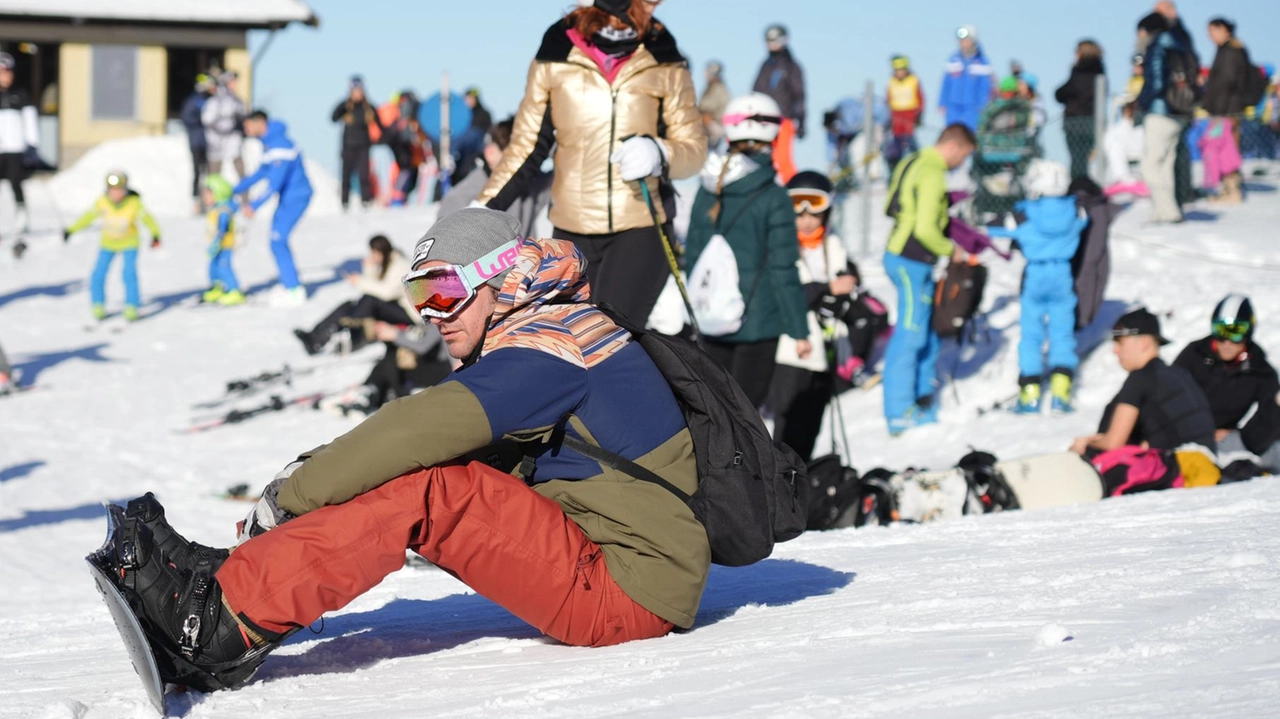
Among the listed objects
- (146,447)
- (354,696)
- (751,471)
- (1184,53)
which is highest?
(1184,53)

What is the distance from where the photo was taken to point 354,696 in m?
3.28

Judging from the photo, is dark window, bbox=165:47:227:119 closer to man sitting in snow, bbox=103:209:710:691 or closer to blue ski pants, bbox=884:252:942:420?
blue ski pants, bbox=884:252:942:420

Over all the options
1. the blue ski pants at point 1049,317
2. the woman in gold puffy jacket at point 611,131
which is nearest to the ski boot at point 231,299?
the blue ski pants at point 1049,317

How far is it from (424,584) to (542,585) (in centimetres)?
204

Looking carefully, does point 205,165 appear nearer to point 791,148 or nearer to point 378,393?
point 791,148

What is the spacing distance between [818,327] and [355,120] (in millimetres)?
14298

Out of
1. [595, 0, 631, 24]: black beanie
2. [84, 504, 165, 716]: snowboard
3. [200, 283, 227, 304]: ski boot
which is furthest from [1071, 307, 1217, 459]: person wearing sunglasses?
[200, 283, 227, 304]: ski boot

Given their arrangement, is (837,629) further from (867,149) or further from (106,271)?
(106,271)

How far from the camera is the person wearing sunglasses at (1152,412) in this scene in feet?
23.6

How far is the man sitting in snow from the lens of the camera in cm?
322

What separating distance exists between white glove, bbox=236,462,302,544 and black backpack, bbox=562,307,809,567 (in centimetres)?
87

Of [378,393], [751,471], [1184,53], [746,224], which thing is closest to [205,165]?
[378,393]

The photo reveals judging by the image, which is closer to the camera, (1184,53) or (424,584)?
(424,584)

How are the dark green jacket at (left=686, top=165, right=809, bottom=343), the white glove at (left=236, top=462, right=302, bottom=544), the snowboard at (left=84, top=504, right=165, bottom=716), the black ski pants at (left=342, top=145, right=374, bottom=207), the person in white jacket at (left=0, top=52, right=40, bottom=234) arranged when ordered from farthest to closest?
the black ski pants at (left=342, top=145, right=374, bottom=207), the person in white jacket at (left=0, top=52, right=40, bottom=234), the dark green jacket at (left=686, top=165, right=809, bottom=343), the white glove at (left=236, top=462, right=302, bottom=544), the snowboard at (left=84, top=504, right=165, bottom=716)
